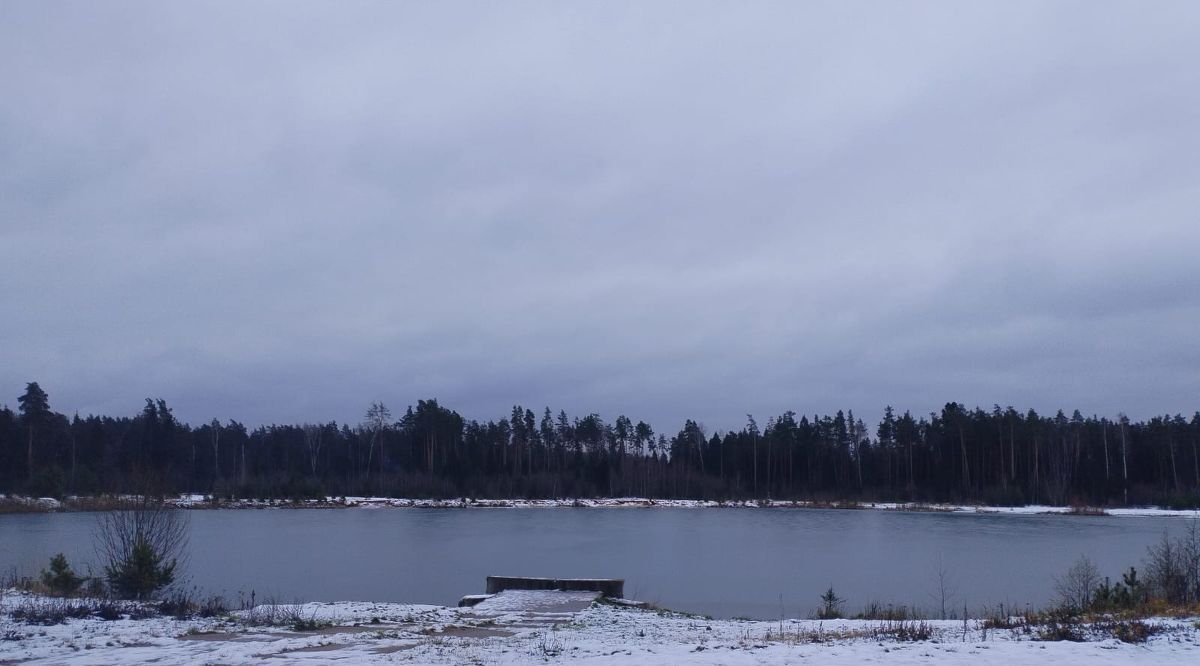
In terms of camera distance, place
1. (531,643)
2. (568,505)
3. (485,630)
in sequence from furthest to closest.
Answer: (568,505)
(485,630)
(531,643)

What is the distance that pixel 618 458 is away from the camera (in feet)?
400

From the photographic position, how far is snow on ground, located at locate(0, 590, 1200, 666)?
11.5 metres

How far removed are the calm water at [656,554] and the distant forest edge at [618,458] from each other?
88.1 ft

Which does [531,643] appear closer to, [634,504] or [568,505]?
[568,505]

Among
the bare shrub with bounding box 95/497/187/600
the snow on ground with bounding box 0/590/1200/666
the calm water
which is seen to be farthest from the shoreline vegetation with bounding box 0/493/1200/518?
the snow on ground with bounding box 0/590/1200/666

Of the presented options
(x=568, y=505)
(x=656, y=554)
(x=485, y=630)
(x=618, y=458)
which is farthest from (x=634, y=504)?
(x=485, y=630)

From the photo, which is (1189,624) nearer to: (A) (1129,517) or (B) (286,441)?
(A) (1129,517)

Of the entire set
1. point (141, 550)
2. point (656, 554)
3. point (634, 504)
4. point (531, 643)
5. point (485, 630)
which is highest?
point (141, 550)

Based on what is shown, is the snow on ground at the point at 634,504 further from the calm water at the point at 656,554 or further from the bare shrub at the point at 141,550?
the bare shrub at the point at 141,550

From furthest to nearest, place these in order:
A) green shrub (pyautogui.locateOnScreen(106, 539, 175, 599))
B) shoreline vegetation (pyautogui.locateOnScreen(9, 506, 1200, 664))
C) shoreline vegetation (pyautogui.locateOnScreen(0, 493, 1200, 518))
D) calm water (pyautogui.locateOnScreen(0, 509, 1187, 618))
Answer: shoreline vegetation (pyautogui.locateOnScreen(0, 493, 1200, 518)), calm water (pyautogui.locateOnScreen(0, 509, 1187, 618)), green shrub (pyautogui.locateOnScreen(106, 539, 175, 599)), shoreline vegetation (pyautogui.locateOnScreen(9, 506, 1200, 664))

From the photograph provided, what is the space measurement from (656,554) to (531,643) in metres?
26.9

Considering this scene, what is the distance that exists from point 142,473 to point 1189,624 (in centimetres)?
2180

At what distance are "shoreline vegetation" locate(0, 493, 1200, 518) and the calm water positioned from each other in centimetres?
975

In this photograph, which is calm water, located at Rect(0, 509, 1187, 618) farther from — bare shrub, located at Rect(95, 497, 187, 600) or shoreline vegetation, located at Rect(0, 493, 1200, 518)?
shoreline vegetation, located at Rect(0, 493, 1200, 518)
